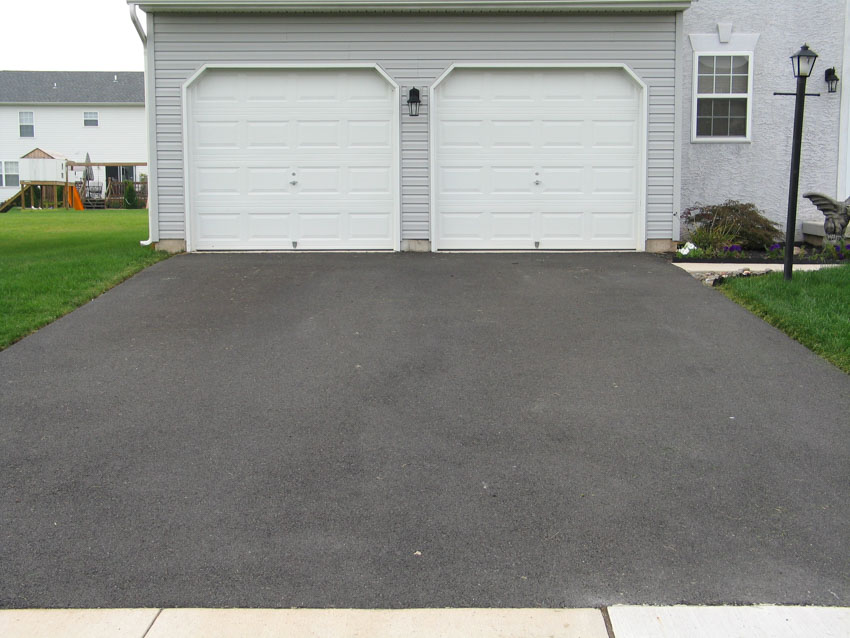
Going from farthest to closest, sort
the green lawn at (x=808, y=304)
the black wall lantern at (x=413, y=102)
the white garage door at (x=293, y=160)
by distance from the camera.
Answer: the white garage door at (x=293, y=160) < the black wall lantern at (x=413, y=102) < the green lawn at (x=808, y=304)

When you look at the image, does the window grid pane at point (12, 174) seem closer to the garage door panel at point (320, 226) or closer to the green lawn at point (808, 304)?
the garage door panel at point (320, 226)

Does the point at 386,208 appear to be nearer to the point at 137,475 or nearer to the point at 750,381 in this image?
the point at 750,381

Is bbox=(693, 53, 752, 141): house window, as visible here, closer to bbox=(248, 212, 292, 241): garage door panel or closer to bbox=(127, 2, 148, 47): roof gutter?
bbox=(248, 212, 292, 241): garage door panel

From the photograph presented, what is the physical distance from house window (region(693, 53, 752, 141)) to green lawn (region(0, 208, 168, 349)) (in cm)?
857

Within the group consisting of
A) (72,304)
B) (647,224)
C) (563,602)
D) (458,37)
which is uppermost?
(458,37)

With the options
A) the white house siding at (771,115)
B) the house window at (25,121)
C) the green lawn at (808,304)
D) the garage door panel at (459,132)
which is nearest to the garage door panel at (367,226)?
the garage door panel at (459,132)

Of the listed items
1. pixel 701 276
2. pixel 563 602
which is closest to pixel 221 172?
pixel 701 276

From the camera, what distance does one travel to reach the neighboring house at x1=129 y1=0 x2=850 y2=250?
12.2 m

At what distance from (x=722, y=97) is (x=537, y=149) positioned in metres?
3.71

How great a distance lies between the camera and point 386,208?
40.8 ft

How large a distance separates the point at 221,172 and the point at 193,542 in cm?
906

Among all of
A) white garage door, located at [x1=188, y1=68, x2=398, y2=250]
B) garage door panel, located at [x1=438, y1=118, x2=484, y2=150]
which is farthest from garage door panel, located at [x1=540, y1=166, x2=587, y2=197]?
white garage door, located at [x1=188, y1=68, x2=398, y2=250]

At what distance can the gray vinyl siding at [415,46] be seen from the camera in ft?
39.9

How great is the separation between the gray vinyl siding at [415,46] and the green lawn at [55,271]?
5.14 feet
